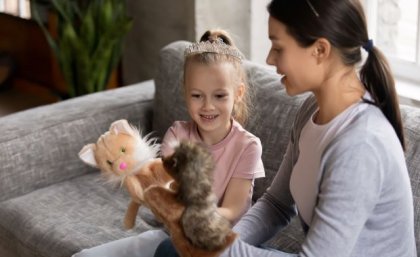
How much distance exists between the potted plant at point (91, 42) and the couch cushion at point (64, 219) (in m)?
1.04

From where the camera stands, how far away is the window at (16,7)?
471cm

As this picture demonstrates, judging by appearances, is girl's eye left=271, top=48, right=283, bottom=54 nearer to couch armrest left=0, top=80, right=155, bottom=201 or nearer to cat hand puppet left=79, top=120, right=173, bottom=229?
cat hand puppet left=79, top=120, right=173, bottom=229

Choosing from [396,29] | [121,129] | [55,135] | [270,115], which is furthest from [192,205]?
[396,29]

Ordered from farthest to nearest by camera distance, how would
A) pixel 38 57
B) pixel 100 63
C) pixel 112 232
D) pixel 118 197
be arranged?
pixel 38 57 → pixel 100 63 → pixel 118 197 → pixel 112 232

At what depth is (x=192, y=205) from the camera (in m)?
1.52

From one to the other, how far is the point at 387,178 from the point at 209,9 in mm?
1861

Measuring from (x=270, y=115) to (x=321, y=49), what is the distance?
78 centimetres

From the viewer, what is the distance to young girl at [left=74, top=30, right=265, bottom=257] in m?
2.00

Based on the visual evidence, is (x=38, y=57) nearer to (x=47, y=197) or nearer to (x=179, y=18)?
(x=179, y=18)

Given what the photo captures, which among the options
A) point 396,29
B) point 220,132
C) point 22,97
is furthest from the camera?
point 22,97

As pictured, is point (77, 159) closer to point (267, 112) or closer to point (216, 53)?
point (267, 112)

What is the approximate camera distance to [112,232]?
230 centimetres

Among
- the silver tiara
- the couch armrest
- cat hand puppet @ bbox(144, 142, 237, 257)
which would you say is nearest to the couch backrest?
the couch armrest

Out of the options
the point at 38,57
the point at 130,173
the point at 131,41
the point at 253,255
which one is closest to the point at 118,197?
→ the point at 130,173
